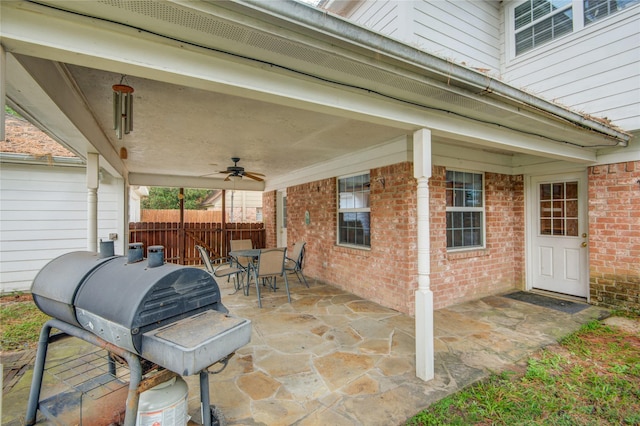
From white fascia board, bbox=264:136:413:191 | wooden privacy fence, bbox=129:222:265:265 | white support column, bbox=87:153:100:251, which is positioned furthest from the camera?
wooden privacy fence, bbox=129:222:265:265

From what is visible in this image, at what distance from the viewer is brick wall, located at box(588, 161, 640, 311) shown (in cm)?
413

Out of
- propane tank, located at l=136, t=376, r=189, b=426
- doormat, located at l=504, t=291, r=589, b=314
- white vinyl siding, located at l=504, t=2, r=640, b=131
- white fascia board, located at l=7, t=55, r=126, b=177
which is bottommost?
doormat, located at l=504, t=291, r=589, b=314

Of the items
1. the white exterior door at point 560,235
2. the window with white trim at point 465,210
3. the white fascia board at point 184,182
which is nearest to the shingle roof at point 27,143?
the white fascia board at point 184,182

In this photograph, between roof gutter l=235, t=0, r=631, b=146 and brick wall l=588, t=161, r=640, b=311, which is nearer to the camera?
roof gutter l=235, t=0, r=631, b=146

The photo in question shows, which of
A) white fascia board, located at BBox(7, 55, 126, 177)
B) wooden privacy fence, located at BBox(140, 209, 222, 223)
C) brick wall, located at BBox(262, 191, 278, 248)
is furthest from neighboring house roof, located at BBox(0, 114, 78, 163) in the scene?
wooden privacy fence, located at BBox(140, 209, 222, 223)

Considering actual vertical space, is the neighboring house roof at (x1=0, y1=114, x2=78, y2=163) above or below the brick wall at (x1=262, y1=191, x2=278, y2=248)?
above

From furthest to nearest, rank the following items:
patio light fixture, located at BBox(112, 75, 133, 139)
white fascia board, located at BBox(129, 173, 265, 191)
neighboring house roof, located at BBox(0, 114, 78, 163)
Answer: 1. white fascia board, located at BBox(129, 173, 265, 191)
2. neighboring house roof, located at BBox(0, 114, 78, 163)
3. patio light fixture, located at BBox(112, 75, 133, 139)

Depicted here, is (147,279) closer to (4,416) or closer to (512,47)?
(4,416)

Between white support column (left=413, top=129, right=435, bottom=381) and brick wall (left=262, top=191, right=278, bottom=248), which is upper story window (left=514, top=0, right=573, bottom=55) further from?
brick wall (left=262, top=191, right=278, bottom=248)

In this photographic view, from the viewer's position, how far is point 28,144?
559 cm

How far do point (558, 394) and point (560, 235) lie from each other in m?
3.64

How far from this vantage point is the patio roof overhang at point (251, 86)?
4.72 ft

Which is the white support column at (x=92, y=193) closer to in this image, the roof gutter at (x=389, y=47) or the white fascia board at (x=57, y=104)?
the white fascia board at (x=57, y=104)

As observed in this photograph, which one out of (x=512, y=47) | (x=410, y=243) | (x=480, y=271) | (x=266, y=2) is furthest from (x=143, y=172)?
(x=512, y=47)
